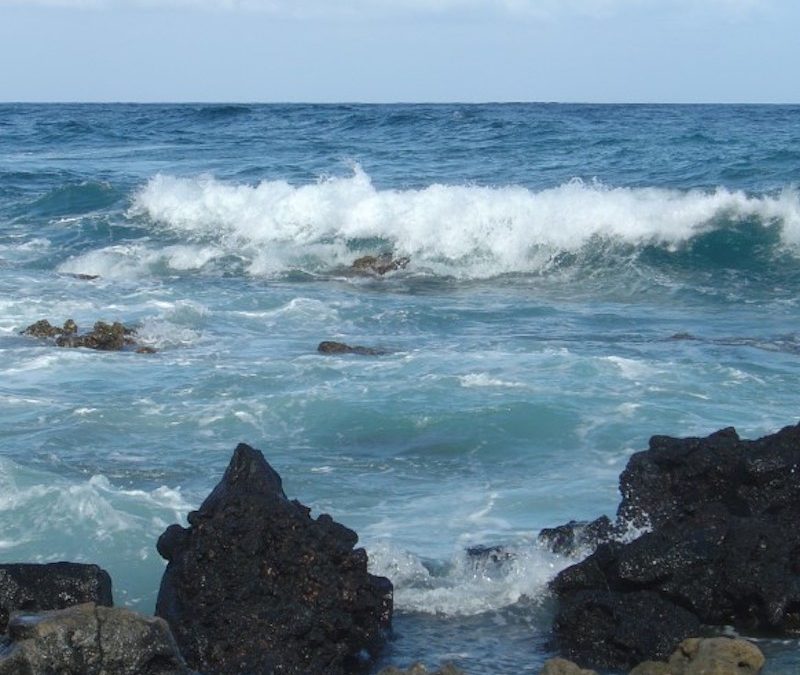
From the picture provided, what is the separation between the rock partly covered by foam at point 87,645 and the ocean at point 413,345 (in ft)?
5.97

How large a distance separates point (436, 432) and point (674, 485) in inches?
136

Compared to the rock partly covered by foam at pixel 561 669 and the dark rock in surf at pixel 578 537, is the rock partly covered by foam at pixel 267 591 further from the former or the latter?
the dark rock in surf at pixel 578 537

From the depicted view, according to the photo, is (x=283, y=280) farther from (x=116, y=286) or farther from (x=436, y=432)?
(x=436, y=432)

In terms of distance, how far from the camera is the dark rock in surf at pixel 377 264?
20500mm

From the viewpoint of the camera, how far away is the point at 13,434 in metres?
11.0

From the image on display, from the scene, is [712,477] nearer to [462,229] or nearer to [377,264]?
[377,264]

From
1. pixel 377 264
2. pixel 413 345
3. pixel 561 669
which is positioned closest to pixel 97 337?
pixel 413 345

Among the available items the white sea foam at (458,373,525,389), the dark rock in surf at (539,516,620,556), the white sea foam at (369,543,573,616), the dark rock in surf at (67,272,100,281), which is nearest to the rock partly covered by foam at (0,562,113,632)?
the white sea foam at (369,543,573,616)

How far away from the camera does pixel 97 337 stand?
565 inches

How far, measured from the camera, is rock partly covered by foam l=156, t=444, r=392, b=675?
6371 millimetres

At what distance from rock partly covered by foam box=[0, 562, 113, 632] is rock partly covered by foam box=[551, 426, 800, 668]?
2.26m

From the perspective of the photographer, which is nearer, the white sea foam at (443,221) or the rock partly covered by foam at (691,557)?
the rock partly covered by foam at (691,557)

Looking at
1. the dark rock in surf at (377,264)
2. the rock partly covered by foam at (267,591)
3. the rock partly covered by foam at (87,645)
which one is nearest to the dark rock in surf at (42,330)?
the dark rock in surf at (377,264)

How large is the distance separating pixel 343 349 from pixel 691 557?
7.32 metres
